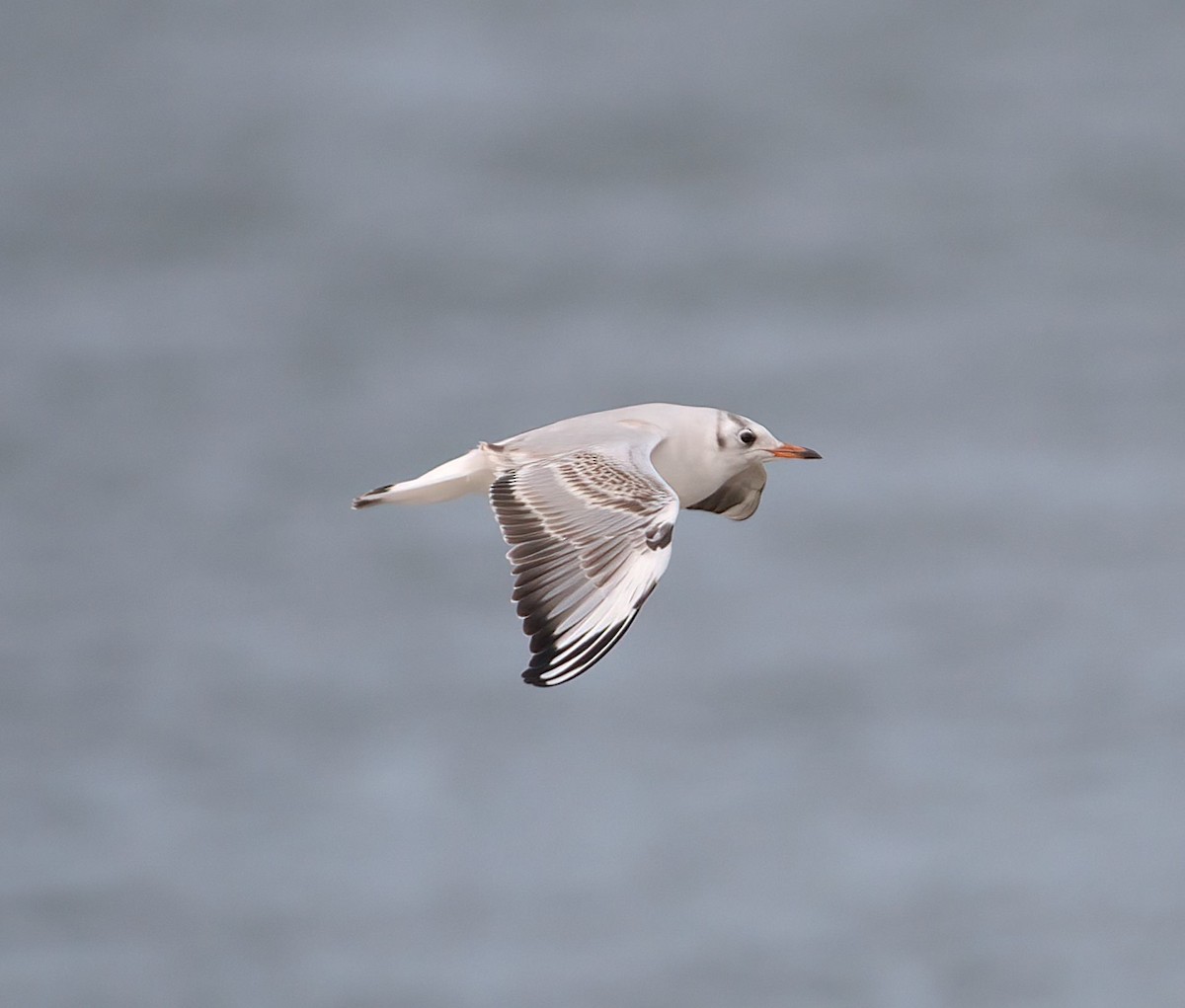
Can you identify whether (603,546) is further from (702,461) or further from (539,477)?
(702,461)

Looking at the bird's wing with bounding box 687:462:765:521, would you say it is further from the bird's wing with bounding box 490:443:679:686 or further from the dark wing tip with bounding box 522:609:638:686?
the dark wing tip with bounding box 522:609:638:686

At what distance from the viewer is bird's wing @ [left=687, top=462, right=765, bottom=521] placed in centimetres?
777

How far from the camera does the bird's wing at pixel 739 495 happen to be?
7.77 meters

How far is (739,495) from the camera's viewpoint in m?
7.82

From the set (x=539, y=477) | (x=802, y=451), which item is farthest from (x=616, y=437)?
(x=802, y=451)

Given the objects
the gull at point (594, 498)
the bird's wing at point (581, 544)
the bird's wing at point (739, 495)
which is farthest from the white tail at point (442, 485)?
the bird's wing at point (739, 495)

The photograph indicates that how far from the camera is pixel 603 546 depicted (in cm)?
631

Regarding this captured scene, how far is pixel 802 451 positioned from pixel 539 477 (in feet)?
4.58

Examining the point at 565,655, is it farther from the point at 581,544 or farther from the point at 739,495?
the point at 739,495

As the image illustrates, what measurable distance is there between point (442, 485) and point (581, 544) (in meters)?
0.91

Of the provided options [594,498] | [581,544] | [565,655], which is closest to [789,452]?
[594,498]

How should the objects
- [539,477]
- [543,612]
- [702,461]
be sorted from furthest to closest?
[702,461] → [539,477] → [543,612]

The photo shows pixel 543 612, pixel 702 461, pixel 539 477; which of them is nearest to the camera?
pixel 543 612

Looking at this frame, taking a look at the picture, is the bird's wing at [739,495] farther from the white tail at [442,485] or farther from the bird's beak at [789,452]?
the white tail at [442,485]
